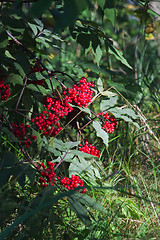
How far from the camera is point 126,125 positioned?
172 cm

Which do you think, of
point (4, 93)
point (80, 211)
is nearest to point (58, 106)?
point (4, 93)

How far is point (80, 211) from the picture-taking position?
89cm

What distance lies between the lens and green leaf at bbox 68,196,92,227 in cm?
87

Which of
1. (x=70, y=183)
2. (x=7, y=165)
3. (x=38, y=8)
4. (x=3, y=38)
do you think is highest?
(x=38, y=8)

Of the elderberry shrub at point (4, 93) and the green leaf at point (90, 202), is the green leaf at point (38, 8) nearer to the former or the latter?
the green leaf at point (90, 202)

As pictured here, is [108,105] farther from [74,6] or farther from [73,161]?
[74,6]

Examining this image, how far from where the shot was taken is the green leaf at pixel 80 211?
2.84 feet

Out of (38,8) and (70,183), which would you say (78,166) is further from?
(38,8)

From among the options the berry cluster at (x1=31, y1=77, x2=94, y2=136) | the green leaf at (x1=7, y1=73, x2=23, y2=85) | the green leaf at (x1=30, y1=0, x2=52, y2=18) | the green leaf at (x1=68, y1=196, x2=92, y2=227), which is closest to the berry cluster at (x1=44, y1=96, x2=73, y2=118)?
the berry cluster at (x1=31, y1=77, x2=94, y2=136)

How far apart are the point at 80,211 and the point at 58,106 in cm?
42

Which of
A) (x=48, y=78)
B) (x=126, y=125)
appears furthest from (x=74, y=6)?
(x=126, y=125)

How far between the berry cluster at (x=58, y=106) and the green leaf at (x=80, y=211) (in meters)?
0.30

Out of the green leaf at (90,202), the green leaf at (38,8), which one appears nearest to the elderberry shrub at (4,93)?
the green leaf at (90,202)

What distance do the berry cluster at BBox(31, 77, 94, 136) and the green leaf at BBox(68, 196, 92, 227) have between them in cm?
30
